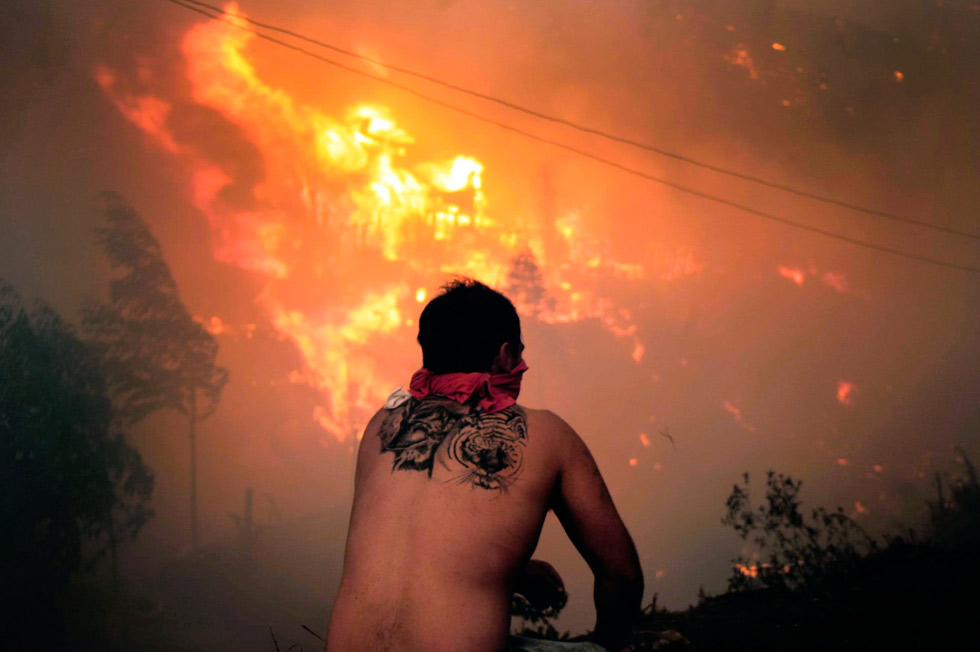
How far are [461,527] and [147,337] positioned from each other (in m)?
3.44

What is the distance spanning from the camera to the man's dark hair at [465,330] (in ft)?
5.28

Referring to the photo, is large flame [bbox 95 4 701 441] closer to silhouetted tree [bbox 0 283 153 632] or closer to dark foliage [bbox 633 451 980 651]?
silhouetted tree [bbox 0 283 153 632]

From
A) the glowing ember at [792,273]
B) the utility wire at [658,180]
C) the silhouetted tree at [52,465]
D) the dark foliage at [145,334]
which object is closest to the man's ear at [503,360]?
the silhouetted tree at [52,465]

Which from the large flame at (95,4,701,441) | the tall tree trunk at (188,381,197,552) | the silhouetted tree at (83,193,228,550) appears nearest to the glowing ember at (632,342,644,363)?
the large flame at (95,4,701,441)

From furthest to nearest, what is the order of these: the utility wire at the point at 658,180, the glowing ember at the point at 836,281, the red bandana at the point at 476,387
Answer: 1. the glowing ember at the point at 836,281
2. the utility wire at the point at 658,180
3. the red bandana at the point at 476,387

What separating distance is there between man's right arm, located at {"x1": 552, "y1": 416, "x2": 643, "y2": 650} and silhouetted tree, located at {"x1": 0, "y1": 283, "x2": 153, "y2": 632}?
319 cm

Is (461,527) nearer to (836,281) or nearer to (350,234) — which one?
(350,234)

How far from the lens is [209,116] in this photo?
4.50 meters

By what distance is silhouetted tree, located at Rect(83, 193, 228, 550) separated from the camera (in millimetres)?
4031

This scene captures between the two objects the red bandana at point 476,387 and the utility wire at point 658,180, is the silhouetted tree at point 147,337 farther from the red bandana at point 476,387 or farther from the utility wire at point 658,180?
the red bandana at point 476,387

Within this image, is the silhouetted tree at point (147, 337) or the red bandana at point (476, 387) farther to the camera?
the silhouetted tree at point (147, 337)

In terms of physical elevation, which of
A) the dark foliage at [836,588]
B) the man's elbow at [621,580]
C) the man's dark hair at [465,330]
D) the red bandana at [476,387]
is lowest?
the dark foliage at [836,588]

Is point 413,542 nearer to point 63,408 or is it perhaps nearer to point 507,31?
point 63,408

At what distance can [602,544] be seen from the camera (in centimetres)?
148
